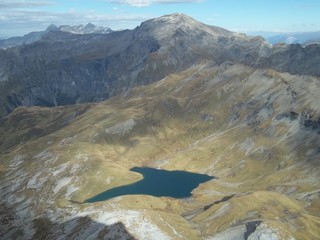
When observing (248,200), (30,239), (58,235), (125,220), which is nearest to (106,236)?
(125,220)

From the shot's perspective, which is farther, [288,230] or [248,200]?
[248,200]

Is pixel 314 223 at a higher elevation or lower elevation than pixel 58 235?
higher

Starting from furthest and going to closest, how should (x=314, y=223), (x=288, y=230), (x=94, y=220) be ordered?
(x=94, y=220) → (x=314, y=223) → (x=288, y=230)

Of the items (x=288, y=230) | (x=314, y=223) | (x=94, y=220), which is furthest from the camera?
(x=94, y=220)

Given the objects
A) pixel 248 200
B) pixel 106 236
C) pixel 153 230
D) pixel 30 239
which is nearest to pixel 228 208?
pixel 248 200

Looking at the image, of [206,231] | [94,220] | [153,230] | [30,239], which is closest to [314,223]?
[206,231]

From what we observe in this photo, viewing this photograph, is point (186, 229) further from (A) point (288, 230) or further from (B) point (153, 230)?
(A) point (288, 230)

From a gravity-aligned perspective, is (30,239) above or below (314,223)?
below

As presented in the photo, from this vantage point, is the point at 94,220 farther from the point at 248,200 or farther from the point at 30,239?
the point at 248,200

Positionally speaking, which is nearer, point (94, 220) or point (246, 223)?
point (246, 223)
